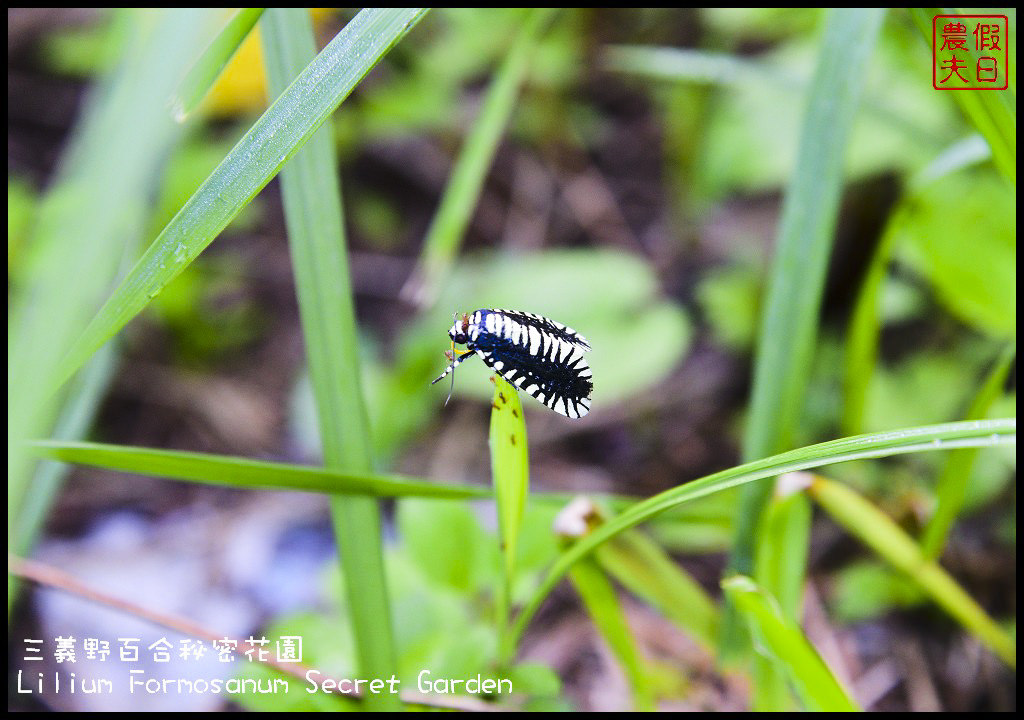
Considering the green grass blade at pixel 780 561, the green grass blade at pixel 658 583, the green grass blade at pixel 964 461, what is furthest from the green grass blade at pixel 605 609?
the green grass blade at pixel 964 461

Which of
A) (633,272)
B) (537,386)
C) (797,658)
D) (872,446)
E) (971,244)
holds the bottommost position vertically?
(797,658)

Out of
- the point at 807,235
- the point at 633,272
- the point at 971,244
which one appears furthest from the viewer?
the point at 633,272

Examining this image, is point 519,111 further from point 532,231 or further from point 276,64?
point 276,64

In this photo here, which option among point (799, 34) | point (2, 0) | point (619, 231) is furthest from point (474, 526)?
point (799, 34)

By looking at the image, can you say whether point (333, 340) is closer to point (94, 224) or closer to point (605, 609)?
point (94, 224)

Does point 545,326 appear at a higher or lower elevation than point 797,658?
higher

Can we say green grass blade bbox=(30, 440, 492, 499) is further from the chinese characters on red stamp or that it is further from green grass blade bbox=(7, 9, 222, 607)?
the chinese characters on red stamp

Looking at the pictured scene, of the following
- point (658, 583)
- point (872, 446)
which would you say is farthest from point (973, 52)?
point (658, 583)

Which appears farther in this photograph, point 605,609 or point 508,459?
point 605,609
